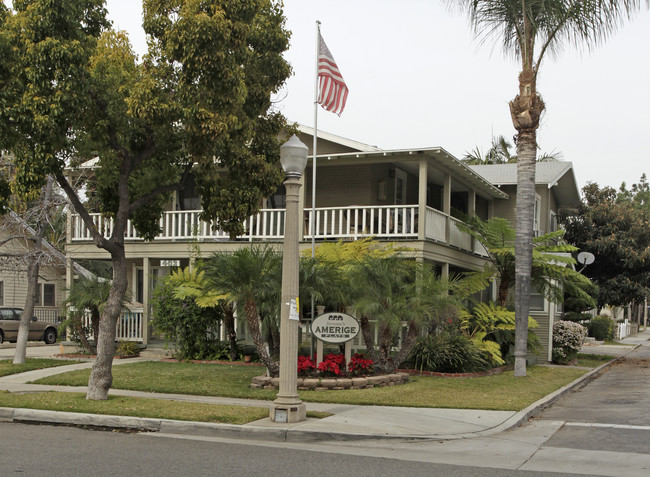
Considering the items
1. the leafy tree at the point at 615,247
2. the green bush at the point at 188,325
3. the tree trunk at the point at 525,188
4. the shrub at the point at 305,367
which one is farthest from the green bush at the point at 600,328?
the shrub at the point at 305,367

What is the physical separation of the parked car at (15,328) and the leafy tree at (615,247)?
70.7 ft

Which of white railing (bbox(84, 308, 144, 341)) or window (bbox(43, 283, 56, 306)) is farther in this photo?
window (bbox(43, 283, 56, 306))

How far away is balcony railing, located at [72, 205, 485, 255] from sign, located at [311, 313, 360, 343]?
4.92 m

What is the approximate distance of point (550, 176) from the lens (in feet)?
84.8

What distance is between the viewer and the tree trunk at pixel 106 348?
11.1 meters

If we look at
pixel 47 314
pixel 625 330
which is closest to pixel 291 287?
pixel 47 314

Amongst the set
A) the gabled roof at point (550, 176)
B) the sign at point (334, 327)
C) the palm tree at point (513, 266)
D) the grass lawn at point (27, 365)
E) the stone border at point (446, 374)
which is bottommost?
the grass lawn at point (27, 365)

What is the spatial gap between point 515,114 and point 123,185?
956 cm

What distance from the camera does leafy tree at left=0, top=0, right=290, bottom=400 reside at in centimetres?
1047

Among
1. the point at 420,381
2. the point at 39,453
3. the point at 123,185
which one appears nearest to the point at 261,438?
the point at 39,453

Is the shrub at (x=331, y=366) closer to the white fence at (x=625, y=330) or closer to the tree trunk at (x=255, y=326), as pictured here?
the tree trunk at (x=255, y=326)

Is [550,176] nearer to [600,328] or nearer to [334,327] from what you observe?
[600,328]

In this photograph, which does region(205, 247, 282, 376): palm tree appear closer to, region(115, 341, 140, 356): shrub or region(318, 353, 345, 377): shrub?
region(318, 353, 345, 377): shrub

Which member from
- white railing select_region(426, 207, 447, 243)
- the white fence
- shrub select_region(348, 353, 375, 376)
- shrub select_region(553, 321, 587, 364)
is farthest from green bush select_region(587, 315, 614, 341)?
shrub select_region(348, 353, 375, 376)
